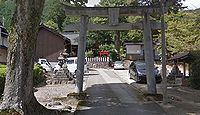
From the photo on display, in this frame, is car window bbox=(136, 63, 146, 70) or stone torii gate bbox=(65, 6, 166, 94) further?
car window bbox=(136, 63, 146, 70)

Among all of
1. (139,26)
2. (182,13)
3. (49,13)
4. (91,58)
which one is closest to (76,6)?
(139,26)

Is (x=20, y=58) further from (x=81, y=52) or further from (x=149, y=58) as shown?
(x=149, y=58)

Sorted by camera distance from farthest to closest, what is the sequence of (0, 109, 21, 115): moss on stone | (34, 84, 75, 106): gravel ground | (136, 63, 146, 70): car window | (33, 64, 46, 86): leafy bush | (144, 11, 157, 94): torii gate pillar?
(136, 63, 146, 70): car window → (33, 64, 46, 86): leafy bush → (144, 11, 157, 94): torii gate pillar → (34, 84, 75, 106): gravel ground → (0, 109, 21, 115): moss on stone

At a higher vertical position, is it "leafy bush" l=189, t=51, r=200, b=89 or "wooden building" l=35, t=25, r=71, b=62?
"wooden building" l=35, t=25, r=71, b=62

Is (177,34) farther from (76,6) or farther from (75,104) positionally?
(75,104)

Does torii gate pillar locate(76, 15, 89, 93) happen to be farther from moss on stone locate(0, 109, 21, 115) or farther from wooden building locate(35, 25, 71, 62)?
wooden building locate(35, 25, 71, 62)

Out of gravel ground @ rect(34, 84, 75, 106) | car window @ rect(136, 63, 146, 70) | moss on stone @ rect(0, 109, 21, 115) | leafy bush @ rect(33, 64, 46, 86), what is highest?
car window @ rect(136, 63, 146, 70)

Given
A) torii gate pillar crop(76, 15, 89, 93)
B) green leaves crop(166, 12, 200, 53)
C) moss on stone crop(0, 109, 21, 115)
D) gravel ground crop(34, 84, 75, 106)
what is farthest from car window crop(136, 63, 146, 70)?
moss on stone crop(0, 109, 21, 115)

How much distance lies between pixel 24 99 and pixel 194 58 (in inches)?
682

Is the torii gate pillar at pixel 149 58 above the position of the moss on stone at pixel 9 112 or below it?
above

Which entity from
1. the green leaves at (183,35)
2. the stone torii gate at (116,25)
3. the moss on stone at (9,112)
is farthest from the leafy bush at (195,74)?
the moss on stone at (9,112)

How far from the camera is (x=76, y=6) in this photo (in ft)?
55.9

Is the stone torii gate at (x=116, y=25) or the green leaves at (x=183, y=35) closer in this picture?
the stone torii gate at (x=116, y=25)

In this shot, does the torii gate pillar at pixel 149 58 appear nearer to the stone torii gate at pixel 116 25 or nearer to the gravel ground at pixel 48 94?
the stone torii gate at pixel 116 25
